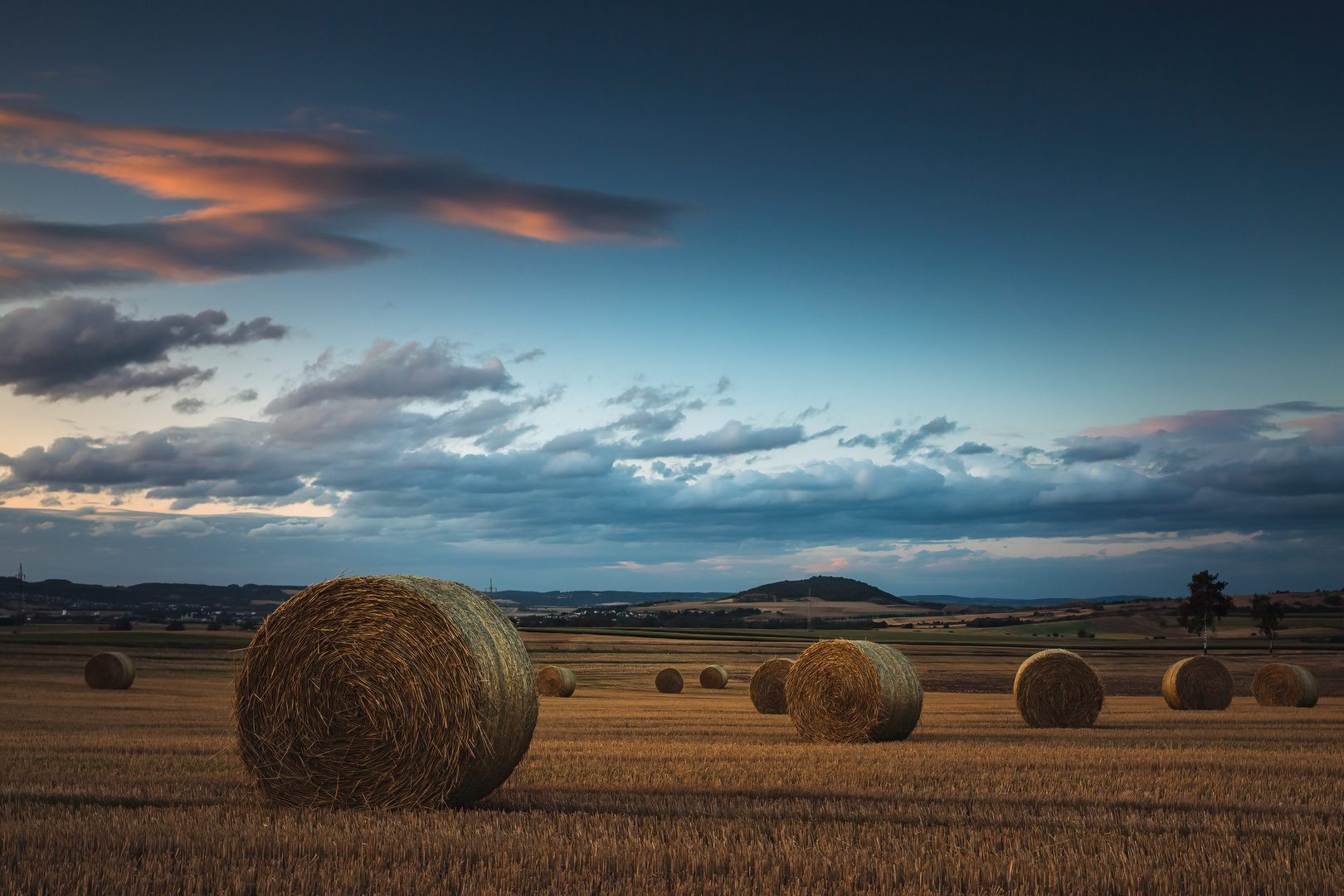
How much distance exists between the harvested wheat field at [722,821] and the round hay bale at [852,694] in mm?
687

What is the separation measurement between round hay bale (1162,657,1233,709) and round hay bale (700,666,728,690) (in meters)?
17.9

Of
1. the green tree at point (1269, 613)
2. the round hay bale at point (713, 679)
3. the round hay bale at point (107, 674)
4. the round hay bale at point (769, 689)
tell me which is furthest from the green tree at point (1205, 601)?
the round hay bale at point (107, 674)

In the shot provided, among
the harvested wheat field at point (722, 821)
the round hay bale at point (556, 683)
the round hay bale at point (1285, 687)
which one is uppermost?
the harvested wheat field at point (722, 821)

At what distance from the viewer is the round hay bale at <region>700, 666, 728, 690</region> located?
138 ft

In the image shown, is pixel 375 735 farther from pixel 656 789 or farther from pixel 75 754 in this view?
pixel 75 754

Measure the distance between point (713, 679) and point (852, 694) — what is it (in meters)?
25.0

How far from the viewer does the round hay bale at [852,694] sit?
17.4m

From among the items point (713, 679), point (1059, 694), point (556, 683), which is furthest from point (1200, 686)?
point (556, 683)

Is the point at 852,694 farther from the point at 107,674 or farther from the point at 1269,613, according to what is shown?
the point at 1269,613

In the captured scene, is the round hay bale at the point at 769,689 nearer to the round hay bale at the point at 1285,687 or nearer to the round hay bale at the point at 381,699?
the round hay bale at the point at 1285,687

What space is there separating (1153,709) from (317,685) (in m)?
24.4

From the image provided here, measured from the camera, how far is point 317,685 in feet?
31.8

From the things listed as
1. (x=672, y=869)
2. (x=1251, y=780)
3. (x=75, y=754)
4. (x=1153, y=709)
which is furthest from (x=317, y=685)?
(x=1153, y=709)

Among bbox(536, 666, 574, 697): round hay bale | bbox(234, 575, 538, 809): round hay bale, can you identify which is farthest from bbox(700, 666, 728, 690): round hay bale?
bbox(234, 575, 538, 809): round hay bale
